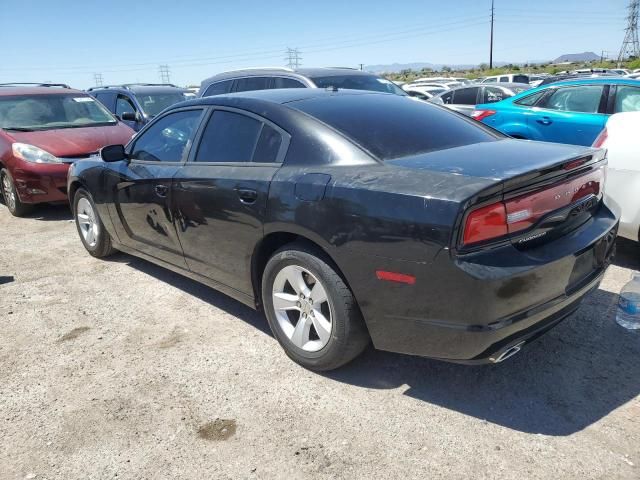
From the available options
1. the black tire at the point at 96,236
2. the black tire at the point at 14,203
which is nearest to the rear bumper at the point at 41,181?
the black tire at the point at 14,203

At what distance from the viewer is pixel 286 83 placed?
7.71 meters

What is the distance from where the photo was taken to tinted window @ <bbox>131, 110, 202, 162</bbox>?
384 centimetres

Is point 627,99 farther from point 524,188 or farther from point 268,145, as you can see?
point 268,145

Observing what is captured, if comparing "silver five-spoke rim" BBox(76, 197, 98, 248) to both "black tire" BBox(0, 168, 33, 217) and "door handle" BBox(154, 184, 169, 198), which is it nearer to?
"door handle" BBox(154, 184, 169, 198)

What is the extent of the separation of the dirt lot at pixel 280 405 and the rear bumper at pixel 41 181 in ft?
10.4

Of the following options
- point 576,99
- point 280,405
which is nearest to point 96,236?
point 280,405

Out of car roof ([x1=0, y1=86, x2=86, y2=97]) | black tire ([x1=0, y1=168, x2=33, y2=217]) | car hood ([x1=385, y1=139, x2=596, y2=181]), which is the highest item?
car roof ([x1=0, y1=86, x2=86, y2=97])

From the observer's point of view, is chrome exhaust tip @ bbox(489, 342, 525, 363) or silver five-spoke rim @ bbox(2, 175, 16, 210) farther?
silver five-spoke rim @ bbox(2, 175, 16, 210)

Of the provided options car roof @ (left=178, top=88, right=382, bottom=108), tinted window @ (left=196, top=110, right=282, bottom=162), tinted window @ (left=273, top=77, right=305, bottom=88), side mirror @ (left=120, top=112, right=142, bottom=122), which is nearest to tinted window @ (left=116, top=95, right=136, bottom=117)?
side mirror @ (left=120, top=112, right=142, bottom=122)

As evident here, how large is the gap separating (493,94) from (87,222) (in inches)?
355

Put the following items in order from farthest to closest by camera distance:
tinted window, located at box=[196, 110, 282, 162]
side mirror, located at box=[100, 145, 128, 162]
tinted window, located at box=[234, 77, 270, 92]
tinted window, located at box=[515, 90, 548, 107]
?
1. tinted window, located at box=[234, 77, 270, 92]
2. tinted window, located at box=[515, 90, 548, 107]
3. side mirror, located at box=[100, 145, 128, 162]
4. tinted window, located at box=[196, 110, 282, 162]

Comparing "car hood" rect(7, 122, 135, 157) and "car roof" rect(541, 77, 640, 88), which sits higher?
"car roof" rect(541, 77, 640, 88)

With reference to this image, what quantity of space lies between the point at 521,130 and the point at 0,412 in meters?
6.80

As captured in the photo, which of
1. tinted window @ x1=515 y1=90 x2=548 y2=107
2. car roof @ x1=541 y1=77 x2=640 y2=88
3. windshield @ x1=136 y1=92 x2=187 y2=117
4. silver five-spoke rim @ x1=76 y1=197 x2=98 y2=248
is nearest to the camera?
silver five-spoke rim @ x1=76 y1=197 x2=98 y2=248
